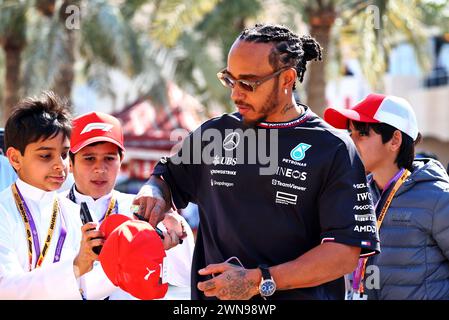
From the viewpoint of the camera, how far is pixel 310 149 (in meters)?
3.52

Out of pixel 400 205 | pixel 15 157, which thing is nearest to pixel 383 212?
pixel 400 205

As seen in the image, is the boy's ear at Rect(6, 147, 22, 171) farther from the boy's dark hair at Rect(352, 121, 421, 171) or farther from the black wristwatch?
the boy's dark hair at Rect(352, 121, 421, 171)

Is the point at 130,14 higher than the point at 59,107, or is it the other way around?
the point at 130,14

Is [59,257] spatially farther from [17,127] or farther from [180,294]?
[180,294]

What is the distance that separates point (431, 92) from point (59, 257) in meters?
26.4

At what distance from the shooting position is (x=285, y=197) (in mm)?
3523

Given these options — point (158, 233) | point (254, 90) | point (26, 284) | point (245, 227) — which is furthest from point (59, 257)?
point (254, 90)

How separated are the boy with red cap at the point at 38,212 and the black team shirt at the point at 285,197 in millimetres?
677

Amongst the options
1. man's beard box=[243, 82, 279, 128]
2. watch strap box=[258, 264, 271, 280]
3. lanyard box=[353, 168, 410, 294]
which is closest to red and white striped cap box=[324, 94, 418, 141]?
lanyard box=[353, 168, 410, 294]

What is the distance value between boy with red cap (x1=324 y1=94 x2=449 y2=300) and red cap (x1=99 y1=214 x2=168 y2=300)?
1.75 meters

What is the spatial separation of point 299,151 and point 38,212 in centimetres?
146

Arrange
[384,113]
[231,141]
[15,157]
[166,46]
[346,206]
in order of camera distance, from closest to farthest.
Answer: [346,206] → [231,141] → [15,157] → [384,113] → [166,46]

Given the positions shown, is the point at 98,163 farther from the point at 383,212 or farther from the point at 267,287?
the point at 267,287

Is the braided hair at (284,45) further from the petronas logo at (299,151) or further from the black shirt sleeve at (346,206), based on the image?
the black shirt sleeve at (346,206)
